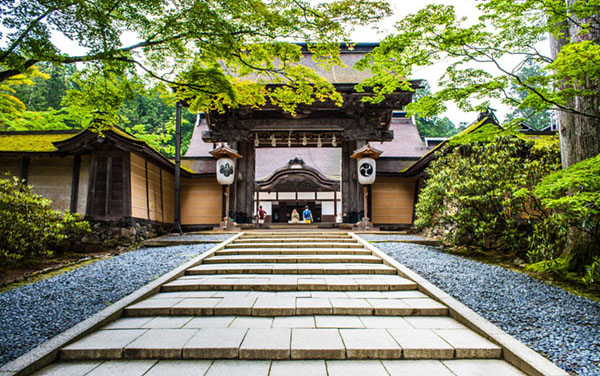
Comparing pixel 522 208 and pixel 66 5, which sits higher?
pixel 66 5

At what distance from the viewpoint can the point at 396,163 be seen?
13023 millimetres

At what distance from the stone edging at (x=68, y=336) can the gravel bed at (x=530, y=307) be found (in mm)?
4416

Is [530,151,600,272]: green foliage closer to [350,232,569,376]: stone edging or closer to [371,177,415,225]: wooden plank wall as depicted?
[350,232,569,376]: stone edging

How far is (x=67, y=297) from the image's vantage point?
169 inches

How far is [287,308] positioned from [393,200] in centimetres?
966

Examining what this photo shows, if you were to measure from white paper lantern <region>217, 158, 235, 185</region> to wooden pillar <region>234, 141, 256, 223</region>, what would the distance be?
1.06 m

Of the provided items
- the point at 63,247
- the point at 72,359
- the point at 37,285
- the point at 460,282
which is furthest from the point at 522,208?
the point at 63,247

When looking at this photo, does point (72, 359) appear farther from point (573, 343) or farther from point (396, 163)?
point (396, 163)

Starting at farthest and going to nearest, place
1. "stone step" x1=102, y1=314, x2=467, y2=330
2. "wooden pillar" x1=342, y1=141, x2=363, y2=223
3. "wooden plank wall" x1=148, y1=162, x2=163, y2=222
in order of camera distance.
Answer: "wooden pillar" x1=342, y1=141, x2=363, y2=223, "wooden plank wall" x1=148, y1=162, x2=163, y2=222, "stone step" x1=102, y1=314, x2=467, y2=330

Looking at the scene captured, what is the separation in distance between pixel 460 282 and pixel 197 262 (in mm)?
4778

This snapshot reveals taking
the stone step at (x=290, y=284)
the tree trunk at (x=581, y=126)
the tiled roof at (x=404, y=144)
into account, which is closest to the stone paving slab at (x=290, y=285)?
the stone step at (x=290, y=284)

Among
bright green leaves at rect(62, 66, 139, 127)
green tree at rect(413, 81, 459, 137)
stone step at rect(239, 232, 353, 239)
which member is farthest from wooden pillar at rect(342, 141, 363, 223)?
green tree at rect(413, 81, 459, 137)

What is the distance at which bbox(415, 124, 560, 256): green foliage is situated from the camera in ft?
20.3

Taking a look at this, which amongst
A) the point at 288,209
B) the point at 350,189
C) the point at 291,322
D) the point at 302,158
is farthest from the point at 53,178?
the point at 302,158
